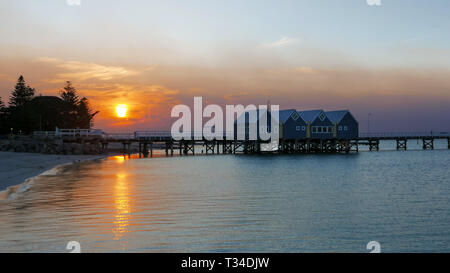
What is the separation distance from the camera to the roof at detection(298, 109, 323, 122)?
266ft

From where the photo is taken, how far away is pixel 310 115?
82.7m

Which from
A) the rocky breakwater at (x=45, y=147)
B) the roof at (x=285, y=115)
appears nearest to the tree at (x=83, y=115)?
the rocky breakwater at (x=45, y=147)

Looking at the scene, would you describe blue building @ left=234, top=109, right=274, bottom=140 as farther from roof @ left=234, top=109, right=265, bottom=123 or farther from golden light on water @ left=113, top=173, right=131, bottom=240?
golden light on water @ left=113, top=173, right=131, bottom=240

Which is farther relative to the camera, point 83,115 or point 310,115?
point 83,115

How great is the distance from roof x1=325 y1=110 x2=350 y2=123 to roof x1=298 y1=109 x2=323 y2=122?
14.8ft

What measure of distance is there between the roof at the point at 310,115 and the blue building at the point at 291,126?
2.36m

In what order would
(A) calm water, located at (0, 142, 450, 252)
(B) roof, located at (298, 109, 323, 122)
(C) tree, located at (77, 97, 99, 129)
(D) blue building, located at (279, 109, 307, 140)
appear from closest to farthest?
(A) calm water, located at (0, 142, 450, 252), (D) blue building, located at (279, 109, 307, 140), (B) roof, located at (298, 109, 323, 122), (C) tree, located at (77, 97, 99, 129)

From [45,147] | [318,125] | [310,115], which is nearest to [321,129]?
[318,125]

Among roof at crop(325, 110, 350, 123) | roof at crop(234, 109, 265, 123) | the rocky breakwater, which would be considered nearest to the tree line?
the rocky breakwater

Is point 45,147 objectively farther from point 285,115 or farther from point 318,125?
point 318,125

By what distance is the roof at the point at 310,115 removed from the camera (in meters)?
80.9

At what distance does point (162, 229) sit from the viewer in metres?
16.4

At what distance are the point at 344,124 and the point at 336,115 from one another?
276cm

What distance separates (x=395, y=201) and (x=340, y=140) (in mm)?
60861
